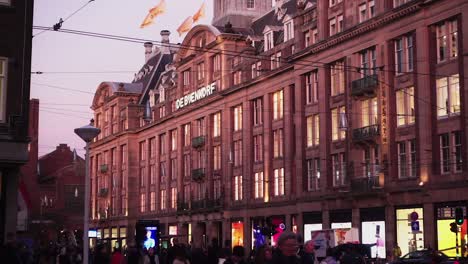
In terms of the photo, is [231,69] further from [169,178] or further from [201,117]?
[169,178]

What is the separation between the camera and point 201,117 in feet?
276

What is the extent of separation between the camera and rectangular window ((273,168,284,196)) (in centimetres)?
6794

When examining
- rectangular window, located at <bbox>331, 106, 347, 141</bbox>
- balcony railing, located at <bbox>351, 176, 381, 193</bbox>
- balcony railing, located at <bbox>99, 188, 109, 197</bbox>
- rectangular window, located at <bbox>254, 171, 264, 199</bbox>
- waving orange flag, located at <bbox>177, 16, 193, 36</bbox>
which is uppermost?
waving orange flag, located at <bbox>177, 16, 193, 36</bbox>

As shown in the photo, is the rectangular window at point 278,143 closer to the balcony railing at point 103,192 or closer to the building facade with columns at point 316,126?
the building facade with columns at point 316,126

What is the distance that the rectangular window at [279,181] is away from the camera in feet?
223

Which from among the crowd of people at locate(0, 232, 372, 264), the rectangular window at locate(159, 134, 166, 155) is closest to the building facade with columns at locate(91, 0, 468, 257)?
the rectangular window at locate(159, 134, 166, 155)

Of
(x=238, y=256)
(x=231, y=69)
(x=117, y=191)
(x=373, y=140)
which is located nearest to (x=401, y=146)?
(x=373, y=140)

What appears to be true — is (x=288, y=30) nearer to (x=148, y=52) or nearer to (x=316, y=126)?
(x=316, y=126)

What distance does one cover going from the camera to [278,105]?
6938 centimetres

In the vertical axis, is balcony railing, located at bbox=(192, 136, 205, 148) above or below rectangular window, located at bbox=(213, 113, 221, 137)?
below

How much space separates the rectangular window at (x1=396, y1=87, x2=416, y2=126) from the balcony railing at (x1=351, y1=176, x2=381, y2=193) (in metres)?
3.85

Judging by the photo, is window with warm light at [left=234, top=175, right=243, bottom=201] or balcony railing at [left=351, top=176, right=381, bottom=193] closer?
balcony railing at [left=351, top=176, right=381, bottom=193]

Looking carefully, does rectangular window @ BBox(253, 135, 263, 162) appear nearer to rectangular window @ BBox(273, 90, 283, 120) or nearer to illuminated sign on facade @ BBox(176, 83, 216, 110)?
rectangular window @ BBox(273, 90, 283, 120)

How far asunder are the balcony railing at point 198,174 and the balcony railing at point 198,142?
2310mm
